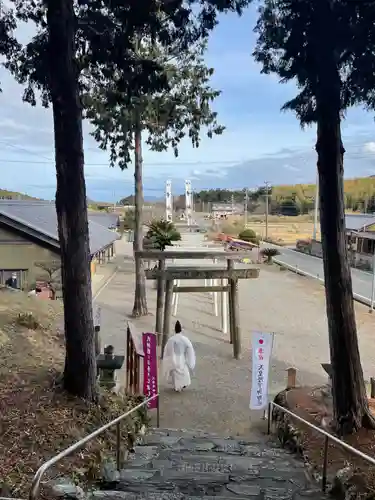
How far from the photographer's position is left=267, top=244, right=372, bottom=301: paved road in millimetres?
26112

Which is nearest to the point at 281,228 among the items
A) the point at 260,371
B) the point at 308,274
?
the point at 308,274

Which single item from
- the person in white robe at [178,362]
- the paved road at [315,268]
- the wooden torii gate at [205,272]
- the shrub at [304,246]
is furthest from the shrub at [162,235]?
the shrub at [304,246]

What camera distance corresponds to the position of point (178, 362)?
33.7ft

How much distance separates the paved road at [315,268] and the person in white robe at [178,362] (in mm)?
15473

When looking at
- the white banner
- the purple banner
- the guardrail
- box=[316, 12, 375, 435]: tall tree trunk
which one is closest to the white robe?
the purple banner

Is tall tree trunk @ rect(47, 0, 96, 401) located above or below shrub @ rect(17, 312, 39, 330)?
above

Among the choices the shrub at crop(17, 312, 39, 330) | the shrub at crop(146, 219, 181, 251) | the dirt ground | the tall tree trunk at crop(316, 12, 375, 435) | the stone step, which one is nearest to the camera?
the stone step

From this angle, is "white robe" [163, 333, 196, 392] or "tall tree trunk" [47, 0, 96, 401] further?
"white robe" [163, 333, 196, 392]

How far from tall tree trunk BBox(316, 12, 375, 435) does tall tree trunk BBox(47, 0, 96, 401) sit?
3.04m

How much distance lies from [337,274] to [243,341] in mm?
9497

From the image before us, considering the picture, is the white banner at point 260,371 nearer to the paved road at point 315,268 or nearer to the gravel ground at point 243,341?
the gravel ground at point 243,341

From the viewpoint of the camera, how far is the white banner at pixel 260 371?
27.6 ft

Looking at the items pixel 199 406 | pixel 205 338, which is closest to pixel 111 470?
pixel 199 406

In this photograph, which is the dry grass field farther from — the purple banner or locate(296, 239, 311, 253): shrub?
the purple banner
